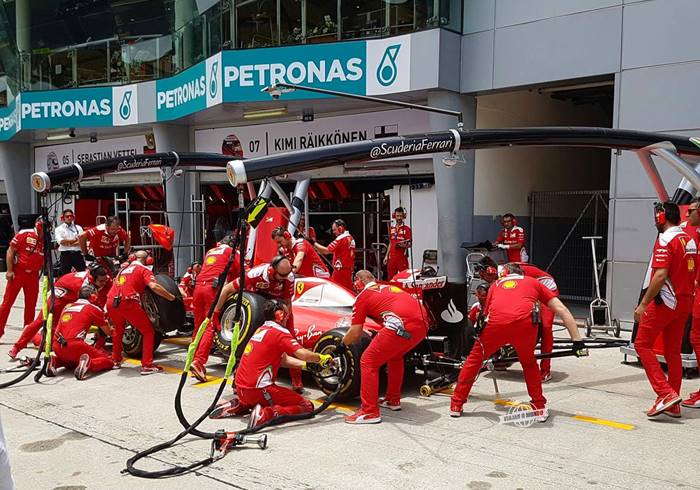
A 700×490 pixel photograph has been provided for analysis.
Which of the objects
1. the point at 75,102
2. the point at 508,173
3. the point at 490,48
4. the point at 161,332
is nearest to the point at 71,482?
the point at 161,332

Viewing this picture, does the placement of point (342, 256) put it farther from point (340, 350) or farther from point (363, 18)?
point (340, 350)

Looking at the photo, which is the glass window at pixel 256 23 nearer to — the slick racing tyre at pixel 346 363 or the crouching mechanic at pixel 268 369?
the slick racing tyre at pixel 346 363

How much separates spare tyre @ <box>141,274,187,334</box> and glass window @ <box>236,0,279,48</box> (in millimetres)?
7633

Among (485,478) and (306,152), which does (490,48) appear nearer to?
(306,152)

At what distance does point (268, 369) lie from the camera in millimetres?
6012

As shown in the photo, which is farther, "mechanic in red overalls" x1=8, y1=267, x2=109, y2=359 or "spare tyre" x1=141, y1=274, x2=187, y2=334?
"mechanic in red overalls" x1=8, y1=267, x2=109, y2=359

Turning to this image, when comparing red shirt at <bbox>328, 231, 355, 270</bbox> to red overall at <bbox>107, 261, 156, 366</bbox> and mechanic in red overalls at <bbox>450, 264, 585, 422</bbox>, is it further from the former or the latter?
mechanic in red overalls at <bbox>450, 264, 585, 422</bbox>

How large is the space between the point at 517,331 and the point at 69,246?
11.1 meters

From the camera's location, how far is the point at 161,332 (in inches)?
345

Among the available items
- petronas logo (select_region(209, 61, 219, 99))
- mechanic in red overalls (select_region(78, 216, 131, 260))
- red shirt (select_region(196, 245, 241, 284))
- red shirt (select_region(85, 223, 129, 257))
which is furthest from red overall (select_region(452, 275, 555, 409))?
petronas logo (select_region(209, 61, 219, 99))

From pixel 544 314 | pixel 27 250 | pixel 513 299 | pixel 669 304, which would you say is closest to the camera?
pixel 513 299

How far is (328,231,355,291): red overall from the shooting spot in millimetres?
12484

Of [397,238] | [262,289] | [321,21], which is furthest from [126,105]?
[262,289]

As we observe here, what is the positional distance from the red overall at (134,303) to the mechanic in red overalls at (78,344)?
0.27 metres
